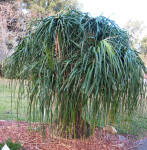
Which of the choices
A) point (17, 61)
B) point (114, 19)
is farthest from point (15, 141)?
point (114, 19)

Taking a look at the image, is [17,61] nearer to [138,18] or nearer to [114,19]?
[114,19]

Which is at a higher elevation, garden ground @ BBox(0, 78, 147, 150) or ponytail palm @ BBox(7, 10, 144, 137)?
ponytail palm @ BBox(7, 10, 144, 137)

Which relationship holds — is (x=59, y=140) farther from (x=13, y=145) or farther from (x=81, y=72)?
(x=81, y=72)

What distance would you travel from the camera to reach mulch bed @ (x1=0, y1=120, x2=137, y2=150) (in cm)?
220

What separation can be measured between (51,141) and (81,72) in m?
1.42

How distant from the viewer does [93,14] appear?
6.61 feet

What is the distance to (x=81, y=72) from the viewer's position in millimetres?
1387

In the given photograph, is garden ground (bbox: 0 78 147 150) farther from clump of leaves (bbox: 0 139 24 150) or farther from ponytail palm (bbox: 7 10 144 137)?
ponytail palm (bbox: 7 10 144 137)

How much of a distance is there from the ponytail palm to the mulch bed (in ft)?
1.53

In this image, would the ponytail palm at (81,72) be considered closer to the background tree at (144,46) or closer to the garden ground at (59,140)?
the garden ground at (59,140)

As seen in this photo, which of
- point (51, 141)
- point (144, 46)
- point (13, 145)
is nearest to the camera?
point (13, 145)

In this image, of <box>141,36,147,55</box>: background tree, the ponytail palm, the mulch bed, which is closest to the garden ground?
the mulch bed

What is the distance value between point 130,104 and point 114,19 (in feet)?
3.76

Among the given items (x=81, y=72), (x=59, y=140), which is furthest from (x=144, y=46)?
(x=81, y=72)
